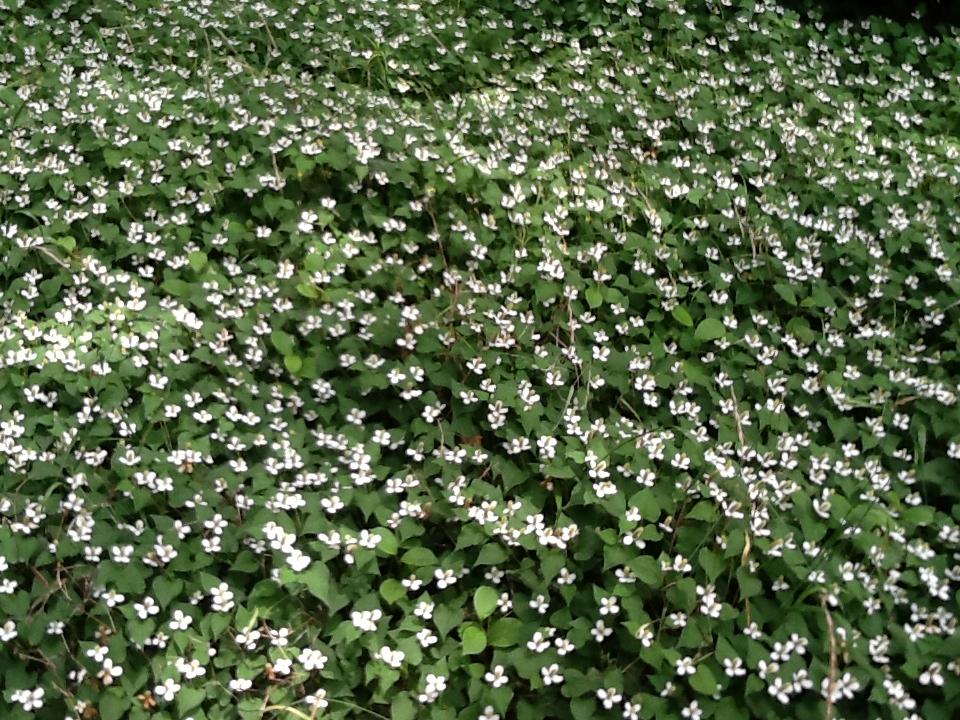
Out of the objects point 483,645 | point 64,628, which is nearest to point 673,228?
point 483,645

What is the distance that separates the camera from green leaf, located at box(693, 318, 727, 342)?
9.53 ft

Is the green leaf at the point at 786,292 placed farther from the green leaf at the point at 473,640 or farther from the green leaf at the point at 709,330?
the green leaf at the point at 473,640

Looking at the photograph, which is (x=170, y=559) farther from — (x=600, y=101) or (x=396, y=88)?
(x=600, y=101)

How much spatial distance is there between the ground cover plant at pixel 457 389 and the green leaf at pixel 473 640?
0.01m

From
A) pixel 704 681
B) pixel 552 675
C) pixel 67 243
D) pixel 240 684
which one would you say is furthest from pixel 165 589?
pixel 67 243

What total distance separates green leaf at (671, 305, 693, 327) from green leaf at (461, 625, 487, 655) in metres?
1.52

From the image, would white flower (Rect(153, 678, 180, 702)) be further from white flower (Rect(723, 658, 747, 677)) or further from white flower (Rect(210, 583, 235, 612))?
white flower (Rect(723, 658, 747, 677))

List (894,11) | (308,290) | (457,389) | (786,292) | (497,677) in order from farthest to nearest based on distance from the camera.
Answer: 1. (894,11)
2. (786,292)
3. (308,290)
4. (457,389)
5. (497,677)

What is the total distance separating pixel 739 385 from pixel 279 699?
193 cm

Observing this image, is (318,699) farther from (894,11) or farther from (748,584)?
(894,11)

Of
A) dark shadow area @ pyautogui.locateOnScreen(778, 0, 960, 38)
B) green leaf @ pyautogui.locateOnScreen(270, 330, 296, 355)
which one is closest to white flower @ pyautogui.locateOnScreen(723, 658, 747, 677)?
green leaf @ pyautogui.locateOnScreen(270, 330, 296, 355)

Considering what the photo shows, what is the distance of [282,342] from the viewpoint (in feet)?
8.71

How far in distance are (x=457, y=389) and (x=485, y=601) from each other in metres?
0.77

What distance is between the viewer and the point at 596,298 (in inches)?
117
